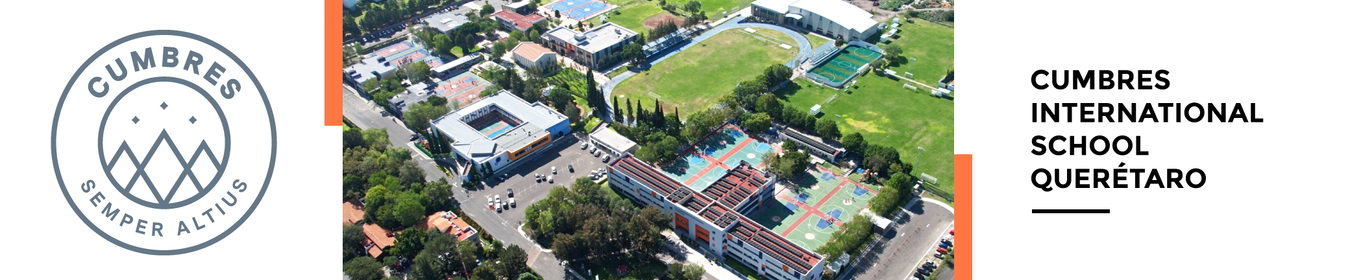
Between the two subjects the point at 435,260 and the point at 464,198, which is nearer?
the point at 435,260

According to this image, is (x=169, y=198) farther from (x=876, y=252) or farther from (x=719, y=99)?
(x=719, y=99)

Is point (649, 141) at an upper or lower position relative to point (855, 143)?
upper

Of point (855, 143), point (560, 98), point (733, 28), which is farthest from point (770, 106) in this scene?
point (733, 28)

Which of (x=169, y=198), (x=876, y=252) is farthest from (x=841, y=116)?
(x=169, y=198)

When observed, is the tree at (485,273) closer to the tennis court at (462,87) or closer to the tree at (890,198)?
the tree at (890,198)

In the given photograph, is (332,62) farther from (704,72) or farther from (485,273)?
(704,72)
